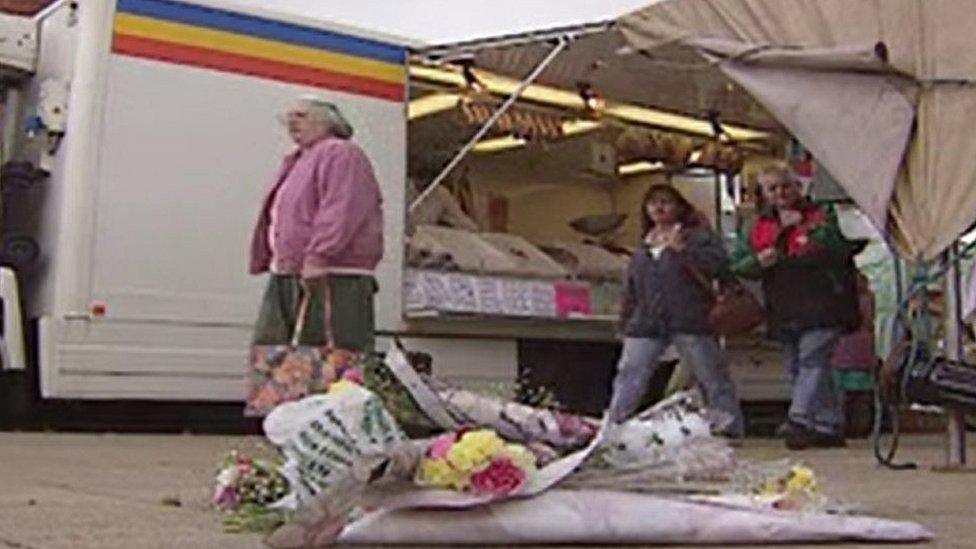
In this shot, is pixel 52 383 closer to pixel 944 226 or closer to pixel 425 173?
pixel 425 173

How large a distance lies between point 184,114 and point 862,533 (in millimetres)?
5947

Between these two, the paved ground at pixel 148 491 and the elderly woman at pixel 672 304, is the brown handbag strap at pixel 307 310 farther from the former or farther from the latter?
the elderly woman at pixel 672 304

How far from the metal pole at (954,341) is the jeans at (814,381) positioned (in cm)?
144

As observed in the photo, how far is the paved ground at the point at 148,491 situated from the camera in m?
3.54

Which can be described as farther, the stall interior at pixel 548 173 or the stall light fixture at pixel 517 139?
the stall light fixture at pixel 517 139

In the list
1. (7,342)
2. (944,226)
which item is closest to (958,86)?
(944,226)

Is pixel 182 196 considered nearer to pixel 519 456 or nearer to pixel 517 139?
pixel 517 139

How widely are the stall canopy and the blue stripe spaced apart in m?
3.15

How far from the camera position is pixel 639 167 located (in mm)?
12227

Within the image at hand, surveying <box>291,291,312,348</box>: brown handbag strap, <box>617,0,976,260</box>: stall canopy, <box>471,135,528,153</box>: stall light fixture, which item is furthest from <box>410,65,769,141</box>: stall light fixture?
<box>617,0,976,260</box>: stall canopy

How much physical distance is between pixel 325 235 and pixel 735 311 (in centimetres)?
337

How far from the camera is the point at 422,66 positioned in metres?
9.85

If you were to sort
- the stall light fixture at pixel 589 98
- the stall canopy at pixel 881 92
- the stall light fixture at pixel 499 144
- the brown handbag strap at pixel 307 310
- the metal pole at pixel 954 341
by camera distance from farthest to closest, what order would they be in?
the stall light fixture at pixel 499 144
the stall light fixture at pixel 589 98
the brown handbag strap at pixel 307 310
the metal pole at pixel 954 341
the stall canopy at pixel 881 92

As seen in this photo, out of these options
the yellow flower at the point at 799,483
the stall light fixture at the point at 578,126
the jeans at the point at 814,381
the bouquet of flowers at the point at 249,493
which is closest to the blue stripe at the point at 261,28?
the stall light fixture at the point at 578,126
